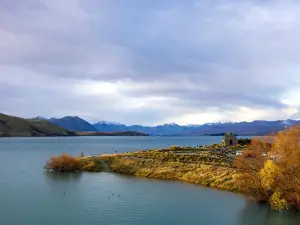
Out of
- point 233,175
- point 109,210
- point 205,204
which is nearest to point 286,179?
point 205,204

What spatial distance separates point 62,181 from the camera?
78500mm

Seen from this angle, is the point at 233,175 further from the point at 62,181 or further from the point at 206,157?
the point at 62,181

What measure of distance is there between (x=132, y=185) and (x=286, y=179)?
30.6 meters

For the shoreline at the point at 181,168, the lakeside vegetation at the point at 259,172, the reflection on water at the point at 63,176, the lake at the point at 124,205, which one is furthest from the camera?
the reflection on water at the point at 63,176

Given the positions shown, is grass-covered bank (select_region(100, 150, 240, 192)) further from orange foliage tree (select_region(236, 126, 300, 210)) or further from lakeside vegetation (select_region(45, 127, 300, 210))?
orange foliage tree (select_region(236, 126, 300, 210))

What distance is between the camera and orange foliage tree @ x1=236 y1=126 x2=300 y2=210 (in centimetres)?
5128

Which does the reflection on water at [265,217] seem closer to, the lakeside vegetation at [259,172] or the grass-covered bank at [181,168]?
the lakeside vegetation at [259,172]

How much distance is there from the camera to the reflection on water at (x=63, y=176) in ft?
265

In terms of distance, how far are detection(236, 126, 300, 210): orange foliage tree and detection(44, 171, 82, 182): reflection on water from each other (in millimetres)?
39120

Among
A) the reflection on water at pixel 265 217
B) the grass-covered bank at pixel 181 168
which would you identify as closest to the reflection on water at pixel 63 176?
the grass-covered bank at pixel 181 168

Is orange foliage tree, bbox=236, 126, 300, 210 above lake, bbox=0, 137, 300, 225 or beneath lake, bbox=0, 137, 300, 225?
above

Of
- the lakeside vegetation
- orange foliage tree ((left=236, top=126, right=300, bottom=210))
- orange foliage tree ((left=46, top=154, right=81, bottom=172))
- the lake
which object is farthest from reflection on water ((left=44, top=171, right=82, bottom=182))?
orange foliage tree ((left=236, top=126, right=300, bottom=210))

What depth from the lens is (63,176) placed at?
85625mm

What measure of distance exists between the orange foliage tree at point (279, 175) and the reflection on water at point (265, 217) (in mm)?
1350
